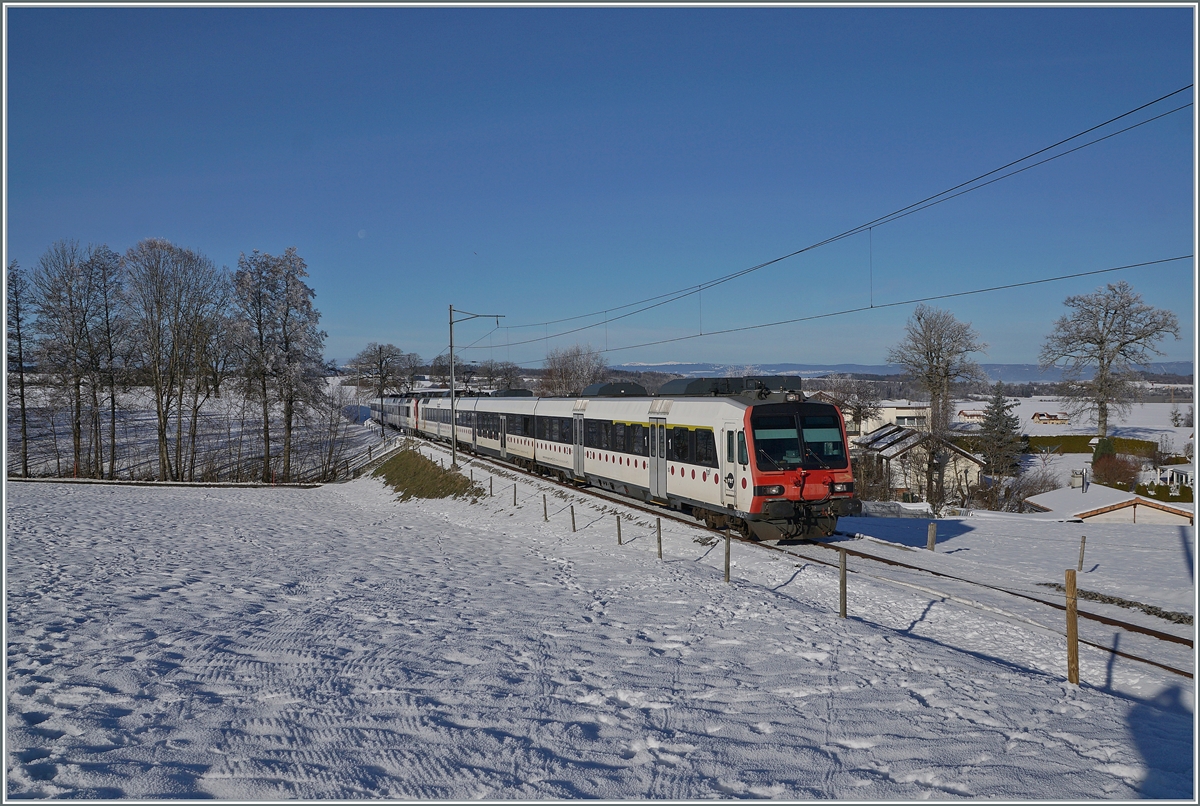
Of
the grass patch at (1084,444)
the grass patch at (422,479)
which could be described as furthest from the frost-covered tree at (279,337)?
the grass patch at (1084,444)

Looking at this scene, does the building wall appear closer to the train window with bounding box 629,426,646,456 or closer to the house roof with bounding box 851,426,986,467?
the house roof with bounding box 851,426,986,467

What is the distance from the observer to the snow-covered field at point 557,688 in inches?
179

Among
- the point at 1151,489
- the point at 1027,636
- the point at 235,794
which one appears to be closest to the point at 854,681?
the point at 1027,636

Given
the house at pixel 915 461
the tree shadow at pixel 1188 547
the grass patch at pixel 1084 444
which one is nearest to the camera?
the tree shadow at pixel 1188 547

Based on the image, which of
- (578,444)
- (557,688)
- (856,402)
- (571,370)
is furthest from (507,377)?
(557,688)

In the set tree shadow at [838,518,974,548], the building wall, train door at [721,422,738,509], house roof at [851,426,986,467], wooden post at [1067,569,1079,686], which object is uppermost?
train door at [721,422,738,509]

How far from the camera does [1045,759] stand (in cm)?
503

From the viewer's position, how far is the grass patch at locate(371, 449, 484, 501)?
28533mm

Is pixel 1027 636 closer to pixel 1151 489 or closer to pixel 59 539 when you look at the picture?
pixel 59 539

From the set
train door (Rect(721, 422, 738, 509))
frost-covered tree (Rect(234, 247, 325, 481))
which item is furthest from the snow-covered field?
frost-covered tree (Rect(234, 247, 325, 481))

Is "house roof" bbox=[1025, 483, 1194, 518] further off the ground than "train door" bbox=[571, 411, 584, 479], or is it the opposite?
"train door" bbox=[571, 411, 584, 479]

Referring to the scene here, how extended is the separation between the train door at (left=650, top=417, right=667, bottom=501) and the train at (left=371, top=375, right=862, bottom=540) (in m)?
0.03

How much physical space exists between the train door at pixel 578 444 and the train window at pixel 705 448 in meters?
8.34

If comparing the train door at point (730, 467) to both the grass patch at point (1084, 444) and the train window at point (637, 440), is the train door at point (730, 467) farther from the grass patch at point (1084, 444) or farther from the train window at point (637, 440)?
the grass patch at point (1084, 444)
